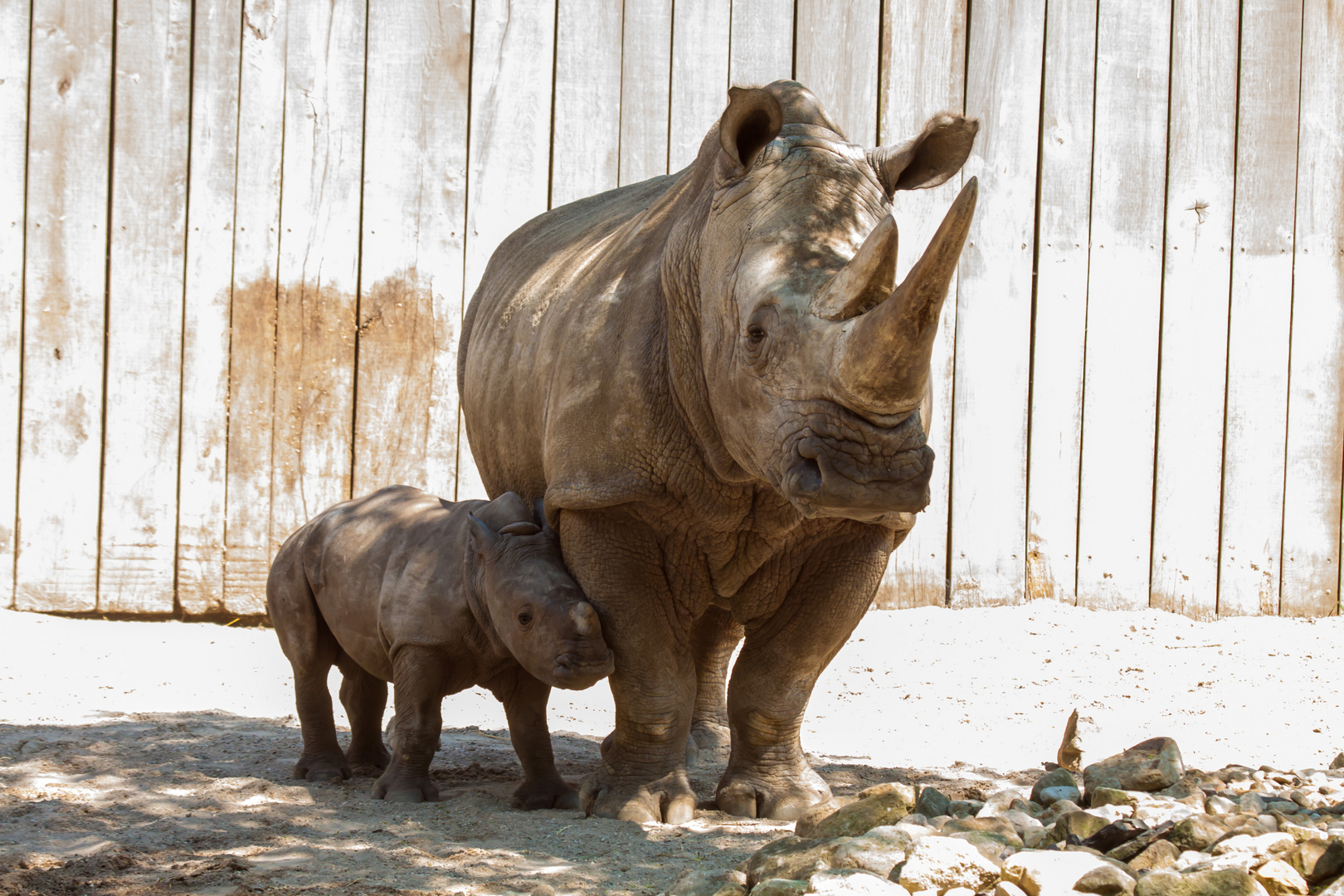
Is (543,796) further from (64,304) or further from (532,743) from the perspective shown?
(64,304)

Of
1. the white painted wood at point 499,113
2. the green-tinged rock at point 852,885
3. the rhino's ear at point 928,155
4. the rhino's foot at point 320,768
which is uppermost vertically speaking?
the white painted wood at point 499,113

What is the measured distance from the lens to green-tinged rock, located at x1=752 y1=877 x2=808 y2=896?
299 centimetres

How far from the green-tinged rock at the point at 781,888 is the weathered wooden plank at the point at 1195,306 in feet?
15.1

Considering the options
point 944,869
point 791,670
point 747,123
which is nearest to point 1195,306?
point 791,670

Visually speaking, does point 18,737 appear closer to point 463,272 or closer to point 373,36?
point 463,272

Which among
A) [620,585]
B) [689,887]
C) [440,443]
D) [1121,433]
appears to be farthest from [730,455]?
[1121,433]

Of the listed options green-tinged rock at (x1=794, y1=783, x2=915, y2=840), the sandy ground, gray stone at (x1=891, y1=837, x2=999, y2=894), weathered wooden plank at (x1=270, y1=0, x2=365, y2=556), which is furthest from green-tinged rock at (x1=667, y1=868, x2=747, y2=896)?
weathered wooden plank at (x1=270, y1=0, x2=365, y2=556)

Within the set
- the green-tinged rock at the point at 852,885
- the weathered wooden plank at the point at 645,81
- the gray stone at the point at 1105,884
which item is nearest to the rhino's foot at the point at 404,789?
the green-tinged rock at the point at 852,885

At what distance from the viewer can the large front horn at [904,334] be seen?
3.02m

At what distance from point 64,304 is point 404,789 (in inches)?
138

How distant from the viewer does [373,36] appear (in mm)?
6805

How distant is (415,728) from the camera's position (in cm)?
434

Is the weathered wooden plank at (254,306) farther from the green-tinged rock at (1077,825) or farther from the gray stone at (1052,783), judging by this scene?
the green-tinged rock at (1077,825)

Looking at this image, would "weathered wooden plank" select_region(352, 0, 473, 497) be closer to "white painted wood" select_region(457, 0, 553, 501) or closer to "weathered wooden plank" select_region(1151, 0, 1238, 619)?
"white painted wood" select_region(457, 0, 553, 501)
